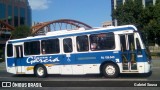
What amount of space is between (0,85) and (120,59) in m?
8.69

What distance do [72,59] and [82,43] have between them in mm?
1158

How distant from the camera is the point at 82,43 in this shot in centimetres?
1944

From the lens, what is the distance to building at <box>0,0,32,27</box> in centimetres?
11062

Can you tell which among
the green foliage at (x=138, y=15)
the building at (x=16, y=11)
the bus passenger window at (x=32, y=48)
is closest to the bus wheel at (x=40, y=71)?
the bus passenger window at (x=32, y=48)

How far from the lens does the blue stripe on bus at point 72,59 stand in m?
18.2

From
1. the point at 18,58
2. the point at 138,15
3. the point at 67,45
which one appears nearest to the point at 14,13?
the point at 138,15

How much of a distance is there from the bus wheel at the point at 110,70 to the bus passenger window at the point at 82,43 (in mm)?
1658

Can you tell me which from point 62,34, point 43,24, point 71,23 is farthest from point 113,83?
point 71,23

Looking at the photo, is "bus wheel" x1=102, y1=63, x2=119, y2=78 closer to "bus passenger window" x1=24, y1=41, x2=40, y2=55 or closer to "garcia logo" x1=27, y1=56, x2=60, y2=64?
"garcia logo" x1=27, y1=56, x2=60, y2=64

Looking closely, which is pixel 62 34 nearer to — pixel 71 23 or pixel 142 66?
pixel 142 66

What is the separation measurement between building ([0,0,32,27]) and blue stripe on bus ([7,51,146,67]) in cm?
8849

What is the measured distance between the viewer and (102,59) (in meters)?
18.5

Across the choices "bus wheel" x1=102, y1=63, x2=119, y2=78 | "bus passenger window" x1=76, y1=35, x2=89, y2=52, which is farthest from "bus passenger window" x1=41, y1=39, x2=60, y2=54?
"bus wheel" x1=102, y1=63, x2=119, y2=78

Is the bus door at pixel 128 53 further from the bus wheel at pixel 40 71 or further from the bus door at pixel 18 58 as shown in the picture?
the bus door at pixel 18 58
